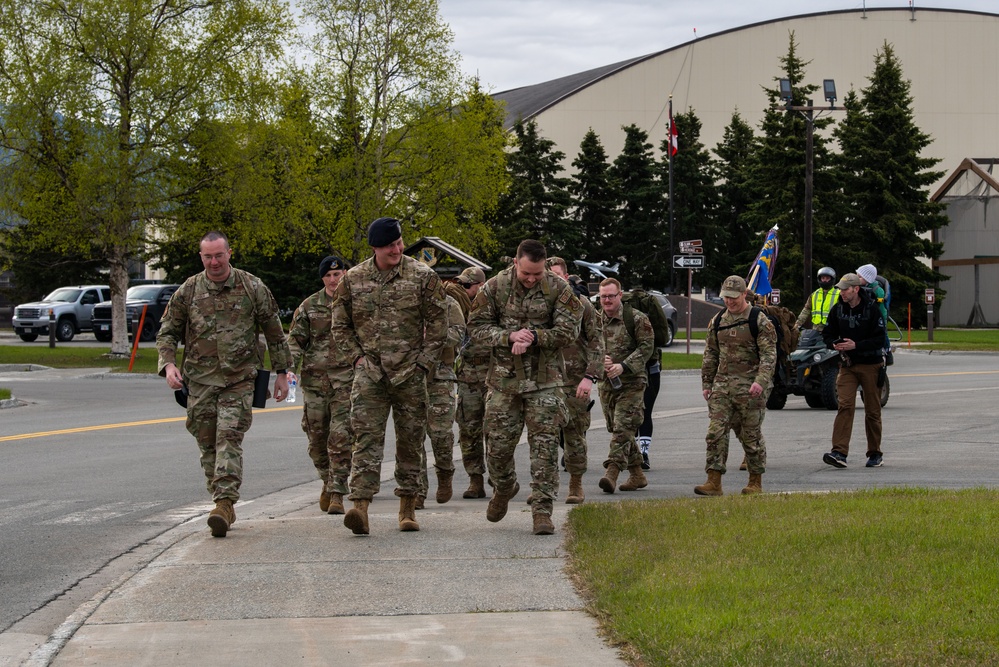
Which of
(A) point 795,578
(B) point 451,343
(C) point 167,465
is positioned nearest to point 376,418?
(B) point 451,343

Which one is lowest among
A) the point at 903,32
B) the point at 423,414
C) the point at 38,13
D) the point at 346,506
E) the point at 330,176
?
the point at 346,506

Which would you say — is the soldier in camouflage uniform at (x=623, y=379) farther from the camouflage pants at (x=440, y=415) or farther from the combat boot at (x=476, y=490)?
the camouflage pants at (x=440, y=415)

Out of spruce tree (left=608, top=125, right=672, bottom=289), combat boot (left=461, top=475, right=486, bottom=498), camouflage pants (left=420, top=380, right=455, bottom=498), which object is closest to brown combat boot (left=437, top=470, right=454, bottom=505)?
camouflage pants (left=420, top=380, right=455, bottom=498)

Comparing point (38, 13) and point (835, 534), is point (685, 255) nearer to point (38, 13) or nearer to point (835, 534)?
point (38, 13)

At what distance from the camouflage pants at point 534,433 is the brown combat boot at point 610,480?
89.1 inches

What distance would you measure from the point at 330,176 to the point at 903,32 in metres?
47.7

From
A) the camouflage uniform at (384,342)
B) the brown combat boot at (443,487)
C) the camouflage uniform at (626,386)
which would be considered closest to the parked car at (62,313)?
the camouflage uniform at (626,386)

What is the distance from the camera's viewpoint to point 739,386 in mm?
10523

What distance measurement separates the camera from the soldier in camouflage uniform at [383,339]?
8219 millimetres

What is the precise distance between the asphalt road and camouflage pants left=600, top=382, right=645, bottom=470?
0.34m

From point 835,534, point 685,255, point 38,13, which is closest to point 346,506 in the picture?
point 835,534

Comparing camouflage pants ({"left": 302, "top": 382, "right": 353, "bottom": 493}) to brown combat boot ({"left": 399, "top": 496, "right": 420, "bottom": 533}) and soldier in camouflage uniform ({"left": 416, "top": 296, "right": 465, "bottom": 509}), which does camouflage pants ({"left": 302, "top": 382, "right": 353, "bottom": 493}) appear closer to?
soldier in camouflage uniform ({"left": 416, "top": 296, "right": 465, "bottom": 509})

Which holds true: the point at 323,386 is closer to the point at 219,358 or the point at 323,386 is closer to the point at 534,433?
the point at 219,358

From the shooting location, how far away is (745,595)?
6207mm
